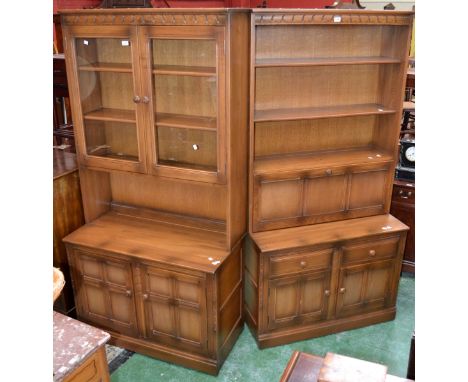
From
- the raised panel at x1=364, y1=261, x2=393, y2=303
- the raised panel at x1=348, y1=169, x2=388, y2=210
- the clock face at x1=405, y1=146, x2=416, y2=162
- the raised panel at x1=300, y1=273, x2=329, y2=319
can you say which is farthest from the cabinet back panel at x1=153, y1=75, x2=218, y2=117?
the clock face at x1=405, y1=146, x2=416, y2=162

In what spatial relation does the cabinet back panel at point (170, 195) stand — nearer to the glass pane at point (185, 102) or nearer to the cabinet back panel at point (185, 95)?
the glass pane at point (185, 102)

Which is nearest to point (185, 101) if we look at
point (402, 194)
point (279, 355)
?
point (279, 355)

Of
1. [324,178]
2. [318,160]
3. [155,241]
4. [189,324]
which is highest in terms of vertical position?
[318,160]

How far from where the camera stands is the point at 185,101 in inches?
99.2

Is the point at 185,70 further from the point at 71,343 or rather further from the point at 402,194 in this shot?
the point at 402,194

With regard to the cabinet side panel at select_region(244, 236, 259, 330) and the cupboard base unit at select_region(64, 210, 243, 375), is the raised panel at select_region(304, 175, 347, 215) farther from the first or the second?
the cupboard base unit at select_region(64, 210, 243, 375)

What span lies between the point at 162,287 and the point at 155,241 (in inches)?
Answer: 11.8

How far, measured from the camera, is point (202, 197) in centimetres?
287

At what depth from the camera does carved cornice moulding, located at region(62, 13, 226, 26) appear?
2.14 meters

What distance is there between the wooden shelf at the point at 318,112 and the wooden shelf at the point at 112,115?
755 millimetres

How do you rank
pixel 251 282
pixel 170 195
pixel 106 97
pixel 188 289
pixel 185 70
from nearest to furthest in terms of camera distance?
pixel 185 70 < pixel 188 289 < pixel 106 97 < pixel 251 282 < pixel 170 195
